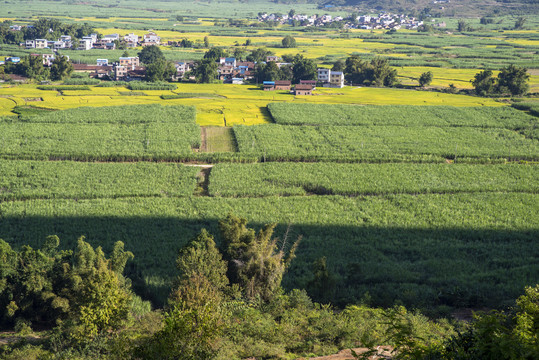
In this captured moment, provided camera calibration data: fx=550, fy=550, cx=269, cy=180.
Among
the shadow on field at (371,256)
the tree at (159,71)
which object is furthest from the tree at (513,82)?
the shadow on field at (371,256)

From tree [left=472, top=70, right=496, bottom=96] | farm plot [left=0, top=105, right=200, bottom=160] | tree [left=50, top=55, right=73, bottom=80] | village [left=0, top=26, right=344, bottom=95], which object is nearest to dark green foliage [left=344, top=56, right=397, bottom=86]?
village [left=0, top=26, right=344, bottom=95]

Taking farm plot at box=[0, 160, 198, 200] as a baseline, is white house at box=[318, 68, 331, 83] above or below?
above

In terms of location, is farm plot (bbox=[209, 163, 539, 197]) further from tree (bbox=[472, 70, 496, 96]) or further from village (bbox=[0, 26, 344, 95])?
tree (bbox=[472, 70, 496, 96])

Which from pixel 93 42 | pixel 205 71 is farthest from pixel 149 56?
pixel 93 42

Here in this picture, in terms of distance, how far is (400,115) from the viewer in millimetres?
57406

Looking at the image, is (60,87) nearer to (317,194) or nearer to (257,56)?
(257,56)

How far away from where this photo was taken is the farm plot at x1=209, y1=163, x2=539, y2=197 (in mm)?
36656

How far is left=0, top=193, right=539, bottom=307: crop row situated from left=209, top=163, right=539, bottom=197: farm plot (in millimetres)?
1242

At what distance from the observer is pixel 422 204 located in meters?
34.5

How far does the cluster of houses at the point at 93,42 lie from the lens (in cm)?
11012

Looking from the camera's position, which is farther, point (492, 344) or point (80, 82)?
point (80, 82)

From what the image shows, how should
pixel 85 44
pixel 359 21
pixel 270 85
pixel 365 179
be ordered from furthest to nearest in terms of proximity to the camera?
A: pixel 359 21 < pixel 85 44 < pixel 270 85 < pixel 365 179

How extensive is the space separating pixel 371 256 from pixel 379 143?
21.5m

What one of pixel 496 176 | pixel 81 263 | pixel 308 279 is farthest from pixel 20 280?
pixel 496 176
